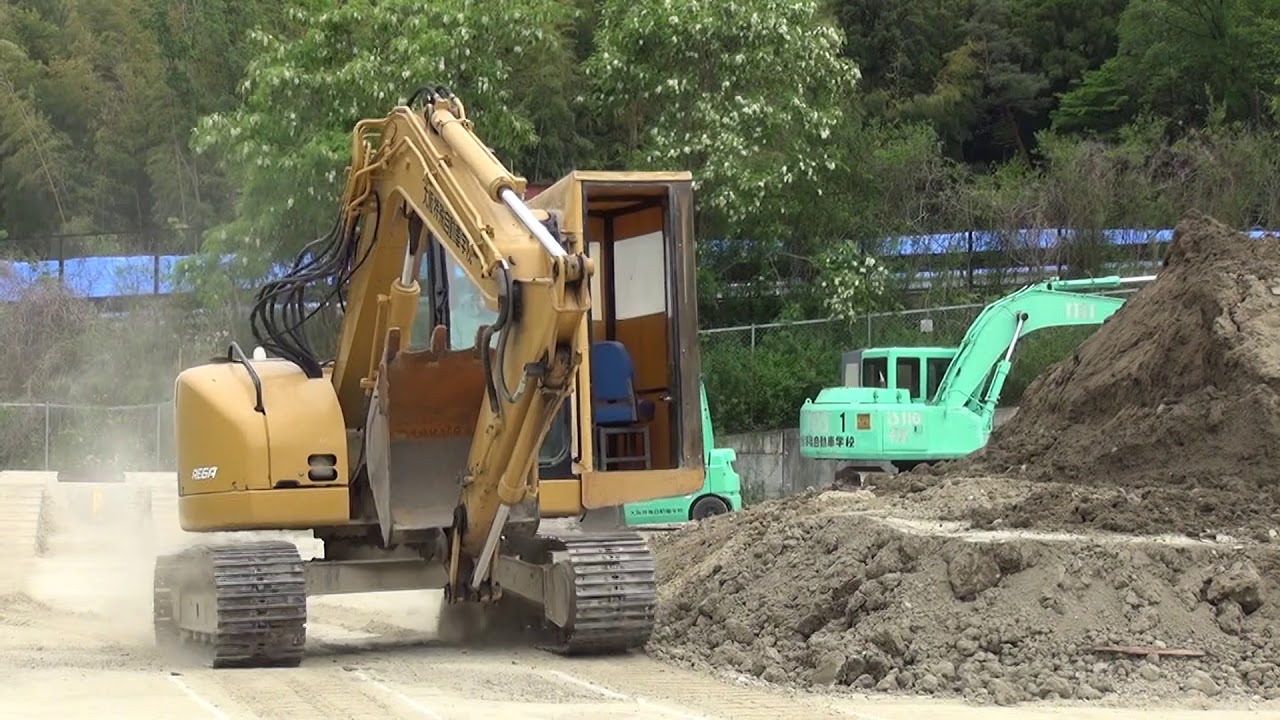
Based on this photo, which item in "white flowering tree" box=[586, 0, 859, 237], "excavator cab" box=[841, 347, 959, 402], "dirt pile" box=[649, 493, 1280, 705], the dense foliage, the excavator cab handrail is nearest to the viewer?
"dirt pile" box=[649, 493, 1280, 705]

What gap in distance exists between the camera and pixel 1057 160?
3169 centimetres

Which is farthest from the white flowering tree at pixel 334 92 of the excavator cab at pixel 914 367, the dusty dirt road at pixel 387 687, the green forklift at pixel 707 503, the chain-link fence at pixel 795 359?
the dusty dirt road at pixel 387 687

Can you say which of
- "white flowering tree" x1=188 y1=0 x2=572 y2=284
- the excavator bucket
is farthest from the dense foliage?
the excavator bucket

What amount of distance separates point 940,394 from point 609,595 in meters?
12.3

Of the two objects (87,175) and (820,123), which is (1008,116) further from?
(87,175)

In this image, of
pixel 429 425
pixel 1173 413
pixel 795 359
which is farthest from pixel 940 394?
pixel 429 425

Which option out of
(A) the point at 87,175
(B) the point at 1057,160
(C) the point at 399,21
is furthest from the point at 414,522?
(A) the point at 87,175

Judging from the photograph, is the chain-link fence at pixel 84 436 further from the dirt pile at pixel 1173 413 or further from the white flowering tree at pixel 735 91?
the dirt pile at pixel 1173 413

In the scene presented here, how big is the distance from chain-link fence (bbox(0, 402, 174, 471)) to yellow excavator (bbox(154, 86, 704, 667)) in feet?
55.5

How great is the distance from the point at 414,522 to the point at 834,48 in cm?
1975

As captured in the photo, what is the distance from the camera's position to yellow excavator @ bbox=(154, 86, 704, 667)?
33.4ft

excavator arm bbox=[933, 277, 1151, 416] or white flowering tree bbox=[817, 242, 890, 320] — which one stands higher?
white flowering tree bbox=[817, 242, 890, 320]

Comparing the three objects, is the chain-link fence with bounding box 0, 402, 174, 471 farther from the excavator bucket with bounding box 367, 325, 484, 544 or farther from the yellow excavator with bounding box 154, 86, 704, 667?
the excavator bucket with bounding box 367, 325, 484, 544

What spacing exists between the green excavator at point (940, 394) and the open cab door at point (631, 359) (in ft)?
35.3
